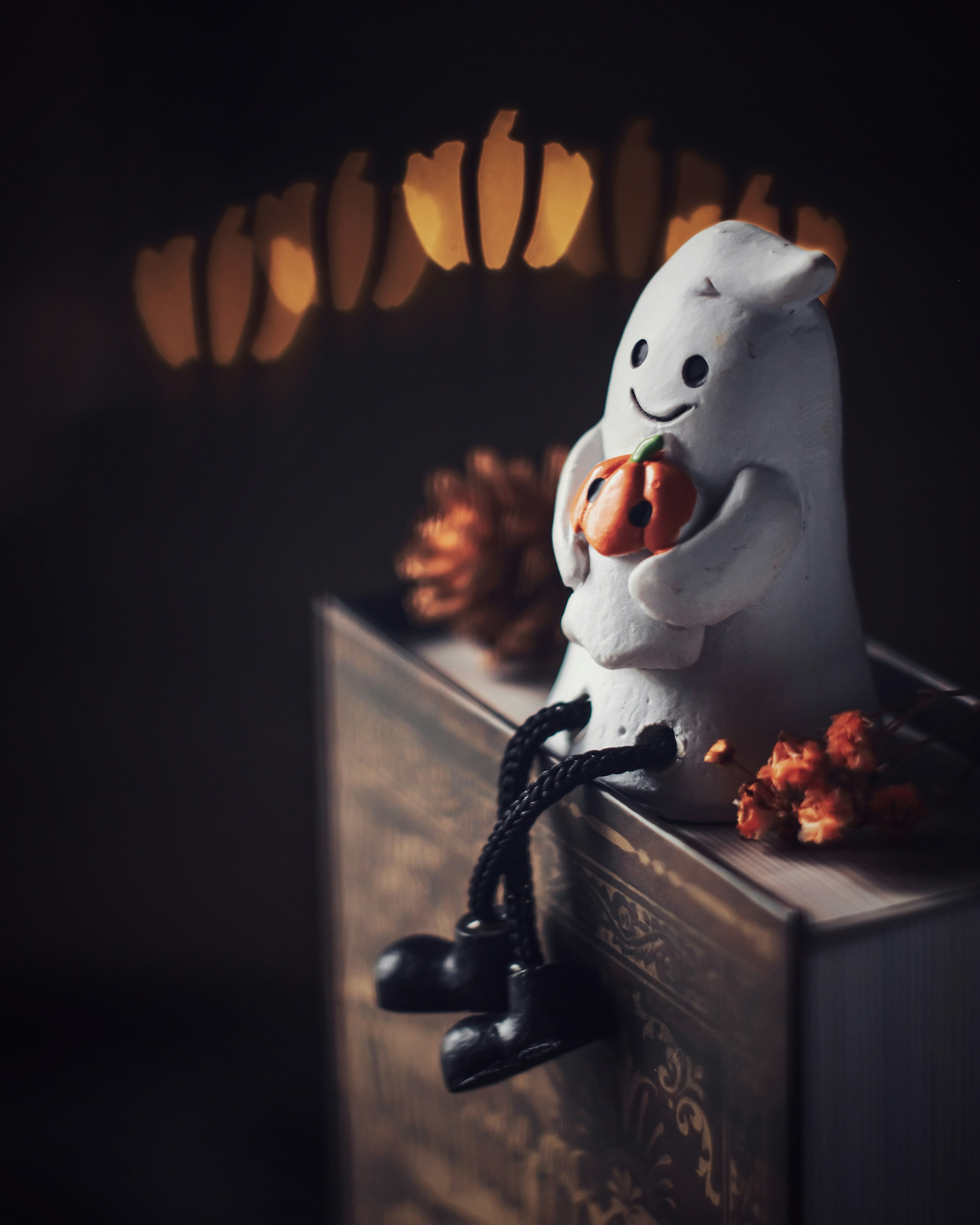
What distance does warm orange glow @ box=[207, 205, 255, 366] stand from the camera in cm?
111

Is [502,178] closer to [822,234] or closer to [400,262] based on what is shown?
[400,262]

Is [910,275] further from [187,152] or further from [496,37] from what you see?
[187,152]

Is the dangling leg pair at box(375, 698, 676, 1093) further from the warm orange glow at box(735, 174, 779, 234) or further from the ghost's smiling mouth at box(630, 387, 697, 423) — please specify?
the warm orange glow at box(735, 174, 779, 234)

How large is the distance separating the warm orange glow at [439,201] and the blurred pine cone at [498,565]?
0.29 metres

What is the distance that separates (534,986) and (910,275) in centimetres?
48

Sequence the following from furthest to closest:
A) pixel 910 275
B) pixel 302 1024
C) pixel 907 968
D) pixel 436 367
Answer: pixel 302 1024 → pixel 436 367 → pixel 910 275 → pixel 907 968

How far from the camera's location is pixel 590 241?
1029 mm

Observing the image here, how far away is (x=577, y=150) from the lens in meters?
0.97

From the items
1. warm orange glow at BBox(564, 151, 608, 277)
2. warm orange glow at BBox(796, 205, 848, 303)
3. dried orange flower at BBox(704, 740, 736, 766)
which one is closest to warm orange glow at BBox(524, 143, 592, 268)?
warm orange glow at BBox(564, 151, 608, 277)

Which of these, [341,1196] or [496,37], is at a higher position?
[496,37]

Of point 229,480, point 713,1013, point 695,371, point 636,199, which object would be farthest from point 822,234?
point 229,480

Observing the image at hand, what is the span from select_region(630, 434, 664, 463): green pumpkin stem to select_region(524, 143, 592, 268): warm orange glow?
0.47 metres

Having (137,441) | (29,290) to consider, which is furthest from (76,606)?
(29,290)

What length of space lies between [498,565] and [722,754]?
0.30 m
